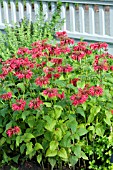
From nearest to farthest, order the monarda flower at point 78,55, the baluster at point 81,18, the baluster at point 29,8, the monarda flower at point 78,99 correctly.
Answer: the monarda flower at point 78,99
the monarda flower at point 78,55
the baluster at point 81,18
the baluster at point 29,8

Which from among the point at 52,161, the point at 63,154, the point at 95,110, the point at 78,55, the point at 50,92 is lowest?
the point at 52,161

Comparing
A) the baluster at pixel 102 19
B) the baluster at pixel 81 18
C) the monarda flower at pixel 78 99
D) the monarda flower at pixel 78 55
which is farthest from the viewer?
the baluster at pixel 81 18

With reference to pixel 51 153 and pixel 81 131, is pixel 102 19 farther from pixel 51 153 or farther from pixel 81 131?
pixel 51 153

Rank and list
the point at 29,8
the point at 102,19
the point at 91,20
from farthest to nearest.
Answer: the point at 29,8 < the point at 91,20 < the point at 102,19

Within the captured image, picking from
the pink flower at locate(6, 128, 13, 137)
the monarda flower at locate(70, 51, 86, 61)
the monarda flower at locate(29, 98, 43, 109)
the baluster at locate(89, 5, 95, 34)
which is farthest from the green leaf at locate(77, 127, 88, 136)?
the baluster at locate(89, 5, 95, 34)

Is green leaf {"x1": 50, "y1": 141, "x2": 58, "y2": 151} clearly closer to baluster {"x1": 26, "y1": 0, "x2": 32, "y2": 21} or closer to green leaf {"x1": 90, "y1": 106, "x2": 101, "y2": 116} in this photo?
green leaf {"x1": 90, "y1": 106, "x2": 101, "y2": 116}

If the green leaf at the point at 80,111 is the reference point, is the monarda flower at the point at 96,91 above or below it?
above

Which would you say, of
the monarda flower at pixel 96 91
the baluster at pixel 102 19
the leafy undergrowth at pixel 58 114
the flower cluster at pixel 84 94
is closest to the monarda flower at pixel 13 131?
→ the leafy undergrowth at pixel 58 114

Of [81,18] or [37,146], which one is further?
[81,18]

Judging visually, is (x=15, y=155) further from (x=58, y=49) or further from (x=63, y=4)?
(x=63, y=4)

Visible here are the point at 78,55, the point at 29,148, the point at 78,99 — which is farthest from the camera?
the point at 78,55

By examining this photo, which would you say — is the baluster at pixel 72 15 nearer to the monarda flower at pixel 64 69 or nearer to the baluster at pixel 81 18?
the baluster at pixel 81 18

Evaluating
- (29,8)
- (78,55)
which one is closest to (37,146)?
(78,55)

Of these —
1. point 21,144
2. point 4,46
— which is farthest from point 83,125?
point 4,46
